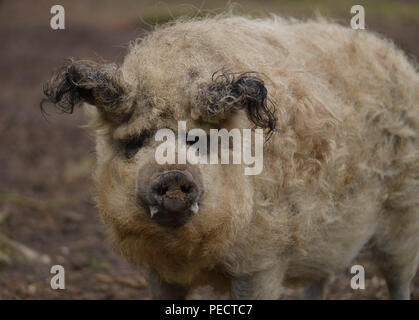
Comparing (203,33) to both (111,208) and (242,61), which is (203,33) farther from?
(111,208)

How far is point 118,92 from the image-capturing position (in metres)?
4.70

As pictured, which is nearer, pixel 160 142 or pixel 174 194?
pixel 174 194

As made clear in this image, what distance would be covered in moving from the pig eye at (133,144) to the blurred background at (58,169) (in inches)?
27.6

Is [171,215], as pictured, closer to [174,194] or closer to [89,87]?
[174,194]

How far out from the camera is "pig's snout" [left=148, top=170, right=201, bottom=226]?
4.18 m

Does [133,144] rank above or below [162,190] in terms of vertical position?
above

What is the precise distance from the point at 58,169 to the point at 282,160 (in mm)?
7163

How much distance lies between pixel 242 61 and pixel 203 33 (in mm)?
406

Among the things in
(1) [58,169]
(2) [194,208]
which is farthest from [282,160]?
(1) [58,169]

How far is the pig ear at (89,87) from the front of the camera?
4641 mm

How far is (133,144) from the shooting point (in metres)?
4.79

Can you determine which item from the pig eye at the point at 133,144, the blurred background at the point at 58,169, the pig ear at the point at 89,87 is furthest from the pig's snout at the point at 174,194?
the blurred background at the point at 58,169

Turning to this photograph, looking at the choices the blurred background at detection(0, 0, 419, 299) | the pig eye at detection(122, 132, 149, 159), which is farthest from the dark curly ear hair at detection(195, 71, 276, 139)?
the blurred background at detection(0, 0, 419, 299)

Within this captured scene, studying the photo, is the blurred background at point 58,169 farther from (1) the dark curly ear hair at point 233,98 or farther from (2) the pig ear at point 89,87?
(1) the dark curly ear hair at point 233,98
